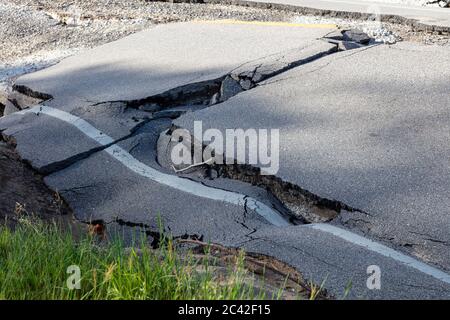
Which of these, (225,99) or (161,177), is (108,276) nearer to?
(161,177)

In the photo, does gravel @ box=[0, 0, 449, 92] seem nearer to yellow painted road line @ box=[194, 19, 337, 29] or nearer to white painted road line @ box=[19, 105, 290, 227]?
yellow painted road line @ box=[194, 19, 337, 29]

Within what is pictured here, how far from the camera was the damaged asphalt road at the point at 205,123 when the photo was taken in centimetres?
353

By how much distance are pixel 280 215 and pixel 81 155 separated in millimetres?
1784

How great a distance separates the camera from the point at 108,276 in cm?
276

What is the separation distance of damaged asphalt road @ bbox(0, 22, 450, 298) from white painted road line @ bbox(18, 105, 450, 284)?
0.01 metres

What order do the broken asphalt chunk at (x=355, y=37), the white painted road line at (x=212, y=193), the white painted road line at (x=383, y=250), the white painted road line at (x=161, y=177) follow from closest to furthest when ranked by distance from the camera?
the white painted road line at (x=383, y=250) < the white painted road line at (x=212, y=193) < the white painted road line at (x=161, y=177) < the broken asphalt chunk at (x=355, y=37)

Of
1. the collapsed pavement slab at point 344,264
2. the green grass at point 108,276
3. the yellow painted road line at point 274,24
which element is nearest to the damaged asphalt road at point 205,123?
the collapsed pavement slab at point 344,264

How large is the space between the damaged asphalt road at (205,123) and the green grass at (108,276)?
0.66 m

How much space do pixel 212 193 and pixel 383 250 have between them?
130 cm

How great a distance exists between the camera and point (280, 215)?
4164mm

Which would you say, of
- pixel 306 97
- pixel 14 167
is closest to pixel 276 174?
pixel 306 97

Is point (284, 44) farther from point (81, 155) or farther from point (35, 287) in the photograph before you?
point (35, 287)

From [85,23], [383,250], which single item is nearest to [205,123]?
[383,250]

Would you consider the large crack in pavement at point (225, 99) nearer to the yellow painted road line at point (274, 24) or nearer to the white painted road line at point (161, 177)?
the white painted road line at point (161, 177)
